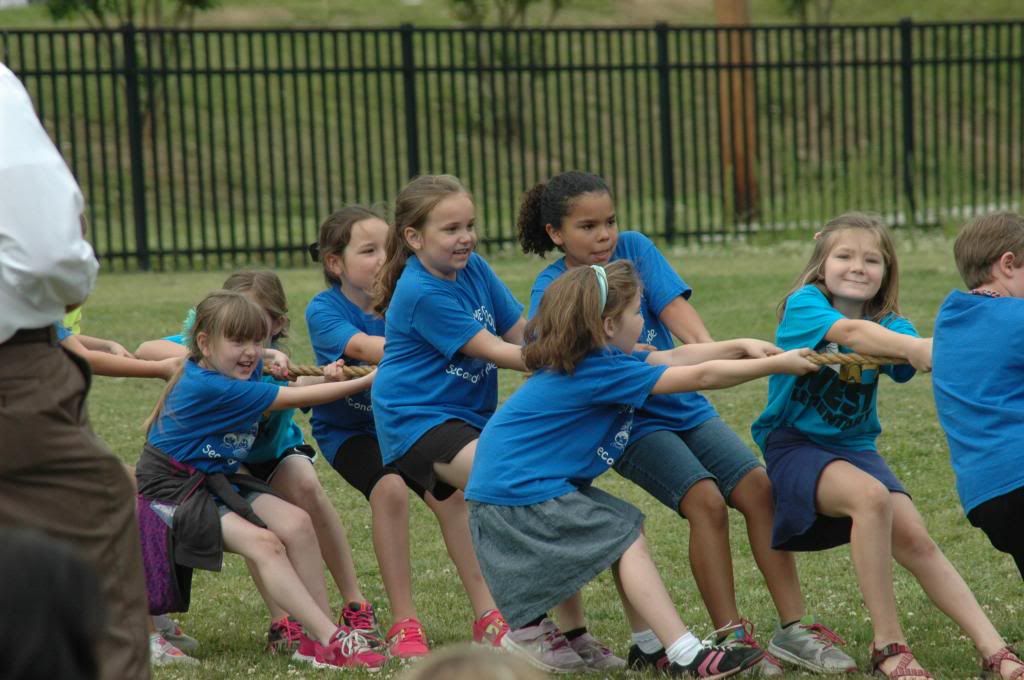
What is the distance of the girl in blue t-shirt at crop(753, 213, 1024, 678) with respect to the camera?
4859 mm

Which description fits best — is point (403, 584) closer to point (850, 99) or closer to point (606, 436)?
point (606, 436)

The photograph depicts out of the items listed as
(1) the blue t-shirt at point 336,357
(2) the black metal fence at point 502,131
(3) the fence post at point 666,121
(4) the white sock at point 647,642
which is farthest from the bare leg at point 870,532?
(3) the fence post at point 666,121

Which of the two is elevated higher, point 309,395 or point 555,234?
point 555,234

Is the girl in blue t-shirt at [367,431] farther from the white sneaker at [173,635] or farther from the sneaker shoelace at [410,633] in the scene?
the white sneaker at [173,635]

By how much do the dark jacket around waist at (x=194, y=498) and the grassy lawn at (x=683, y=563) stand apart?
41 cm

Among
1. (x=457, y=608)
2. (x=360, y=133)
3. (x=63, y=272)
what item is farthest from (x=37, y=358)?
(x=360, y=133)

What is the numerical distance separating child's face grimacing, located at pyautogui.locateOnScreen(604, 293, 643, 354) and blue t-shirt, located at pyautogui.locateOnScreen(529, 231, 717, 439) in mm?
442

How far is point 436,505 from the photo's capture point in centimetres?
561

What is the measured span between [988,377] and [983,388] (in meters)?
0.04

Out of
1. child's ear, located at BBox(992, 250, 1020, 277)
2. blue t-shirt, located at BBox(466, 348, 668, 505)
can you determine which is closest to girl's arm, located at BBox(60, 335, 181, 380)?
blue t-shirt, located at BBox(466, 348, 668, 505)

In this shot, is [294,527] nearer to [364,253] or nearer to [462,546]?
[462,546]

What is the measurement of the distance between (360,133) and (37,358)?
72.3ft

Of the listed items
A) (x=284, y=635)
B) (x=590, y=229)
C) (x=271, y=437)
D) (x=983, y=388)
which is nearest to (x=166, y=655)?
(x=284, y=635)

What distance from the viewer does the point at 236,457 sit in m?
5.45
